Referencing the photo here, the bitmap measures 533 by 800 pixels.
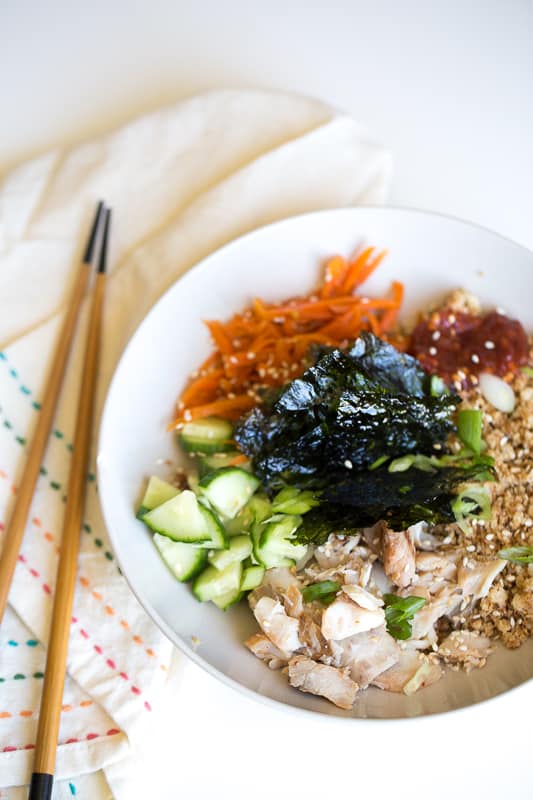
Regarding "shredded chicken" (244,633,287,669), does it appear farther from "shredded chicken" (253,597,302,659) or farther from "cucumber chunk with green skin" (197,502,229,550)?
"cucumber chunk with green skin" (197,502,229,550)

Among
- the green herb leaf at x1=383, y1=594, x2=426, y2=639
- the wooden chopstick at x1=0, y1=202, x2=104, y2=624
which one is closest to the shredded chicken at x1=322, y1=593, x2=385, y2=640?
the green herb leaf at x1=383, y1=594, x2=426, y2=639

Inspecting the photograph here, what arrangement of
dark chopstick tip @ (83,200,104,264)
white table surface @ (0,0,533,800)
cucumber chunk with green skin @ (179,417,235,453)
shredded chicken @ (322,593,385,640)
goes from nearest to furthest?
shredded chicken @ (322,593,385,640) → cucumber chunk with green skin @ (179,417,235,453) → dark chopstick tip @ (83,200,104,264) → white table surface @ (0,0,533,800)

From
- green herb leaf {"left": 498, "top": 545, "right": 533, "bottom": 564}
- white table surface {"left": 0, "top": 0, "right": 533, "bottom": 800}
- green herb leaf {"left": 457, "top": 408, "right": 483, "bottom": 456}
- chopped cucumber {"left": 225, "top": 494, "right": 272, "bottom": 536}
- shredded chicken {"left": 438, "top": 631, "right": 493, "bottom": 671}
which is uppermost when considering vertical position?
white table surface {"left": 0, "top": 0, "right": 533, "bottom": 800}

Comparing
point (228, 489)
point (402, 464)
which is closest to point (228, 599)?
point (228, 489)

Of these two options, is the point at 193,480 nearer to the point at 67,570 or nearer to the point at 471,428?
the point at 67,570

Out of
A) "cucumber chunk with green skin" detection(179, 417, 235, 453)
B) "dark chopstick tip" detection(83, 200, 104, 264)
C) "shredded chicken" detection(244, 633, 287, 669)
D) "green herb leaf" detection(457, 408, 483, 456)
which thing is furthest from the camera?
"dark chopstick tip" detection(83, 200, 104, 264)
